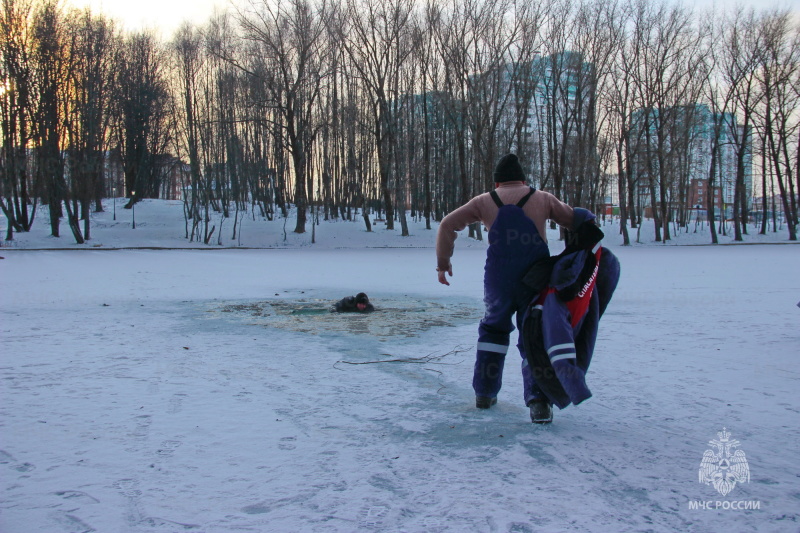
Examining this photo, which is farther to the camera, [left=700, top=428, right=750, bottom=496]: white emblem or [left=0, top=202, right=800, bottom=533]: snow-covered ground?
[left=700, top=428, right=750, bottom=496]: white emblem

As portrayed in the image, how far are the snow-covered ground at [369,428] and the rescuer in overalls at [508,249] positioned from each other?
0.29 meters

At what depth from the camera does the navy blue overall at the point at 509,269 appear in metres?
3.29

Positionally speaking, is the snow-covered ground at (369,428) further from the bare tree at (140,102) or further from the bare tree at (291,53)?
the bare tree at (140,102)

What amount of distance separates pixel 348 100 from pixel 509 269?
120 ft

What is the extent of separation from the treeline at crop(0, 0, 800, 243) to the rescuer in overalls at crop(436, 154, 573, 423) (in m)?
27.1

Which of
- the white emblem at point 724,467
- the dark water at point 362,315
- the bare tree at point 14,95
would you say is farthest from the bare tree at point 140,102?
the white emblem at point 724,467

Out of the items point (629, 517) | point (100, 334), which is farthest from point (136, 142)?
point (629, 517)

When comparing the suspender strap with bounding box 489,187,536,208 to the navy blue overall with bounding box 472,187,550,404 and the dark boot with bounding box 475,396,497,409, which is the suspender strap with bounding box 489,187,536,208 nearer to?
the navy blue overall with bounding box 472,187,550,404

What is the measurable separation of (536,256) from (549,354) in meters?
0.58

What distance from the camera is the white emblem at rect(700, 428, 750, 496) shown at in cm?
252

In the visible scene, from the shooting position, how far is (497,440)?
3053 mm

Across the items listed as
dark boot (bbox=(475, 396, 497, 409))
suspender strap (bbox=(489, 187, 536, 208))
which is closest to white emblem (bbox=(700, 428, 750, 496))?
dark boot (bbox=(475, 396, 497, 409))

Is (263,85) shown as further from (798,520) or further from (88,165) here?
(798,520)

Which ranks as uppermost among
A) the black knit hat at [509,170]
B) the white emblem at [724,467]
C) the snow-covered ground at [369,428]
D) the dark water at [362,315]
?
the black knit hat at [509,170]
